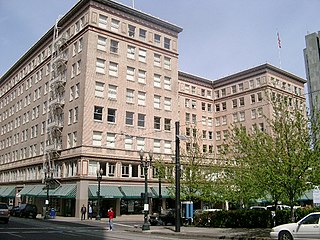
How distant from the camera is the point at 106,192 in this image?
46.8m

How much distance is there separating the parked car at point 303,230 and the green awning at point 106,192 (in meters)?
30.6

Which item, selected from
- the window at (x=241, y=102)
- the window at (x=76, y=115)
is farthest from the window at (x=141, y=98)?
the window at (x=241, y=102)

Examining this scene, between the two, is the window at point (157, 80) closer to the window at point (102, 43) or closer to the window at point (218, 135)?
the window at point (102, 43)

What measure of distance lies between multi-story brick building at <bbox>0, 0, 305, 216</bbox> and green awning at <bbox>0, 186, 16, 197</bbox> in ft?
0.78

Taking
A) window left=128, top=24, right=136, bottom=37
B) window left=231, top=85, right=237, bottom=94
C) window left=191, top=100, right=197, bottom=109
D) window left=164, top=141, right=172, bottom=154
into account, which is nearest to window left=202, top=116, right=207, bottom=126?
window left=191, top=100, right=197, bottom=109

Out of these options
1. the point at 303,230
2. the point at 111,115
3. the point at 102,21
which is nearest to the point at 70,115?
the point at 111,115

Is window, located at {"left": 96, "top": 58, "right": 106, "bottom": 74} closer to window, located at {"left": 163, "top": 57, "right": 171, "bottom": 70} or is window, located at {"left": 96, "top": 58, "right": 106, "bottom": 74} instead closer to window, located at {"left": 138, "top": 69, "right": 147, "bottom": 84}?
window, located at {"left": 138, "top": 69, "right": 147, "bottom": 84}

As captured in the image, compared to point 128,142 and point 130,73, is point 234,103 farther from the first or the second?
point 128,142

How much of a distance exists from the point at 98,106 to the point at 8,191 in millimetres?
29551

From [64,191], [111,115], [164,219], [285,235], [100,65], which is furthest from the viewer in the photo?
[100,65]

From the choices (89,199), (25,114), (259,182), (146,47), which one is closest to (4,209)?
(89,199)

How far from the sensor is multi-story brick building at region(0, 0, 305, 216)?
48.8 m

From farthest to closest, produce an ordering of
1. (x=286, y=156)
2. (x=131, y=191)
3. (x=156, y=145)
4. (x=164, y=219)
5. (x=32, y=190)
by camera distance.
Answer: (x=32, y=190) < (x=156, y=145) < (x=131, y=191) < (x=164, y=219) < (x=286, y=156)

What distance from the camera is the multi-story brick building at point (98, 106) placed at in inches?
1923
